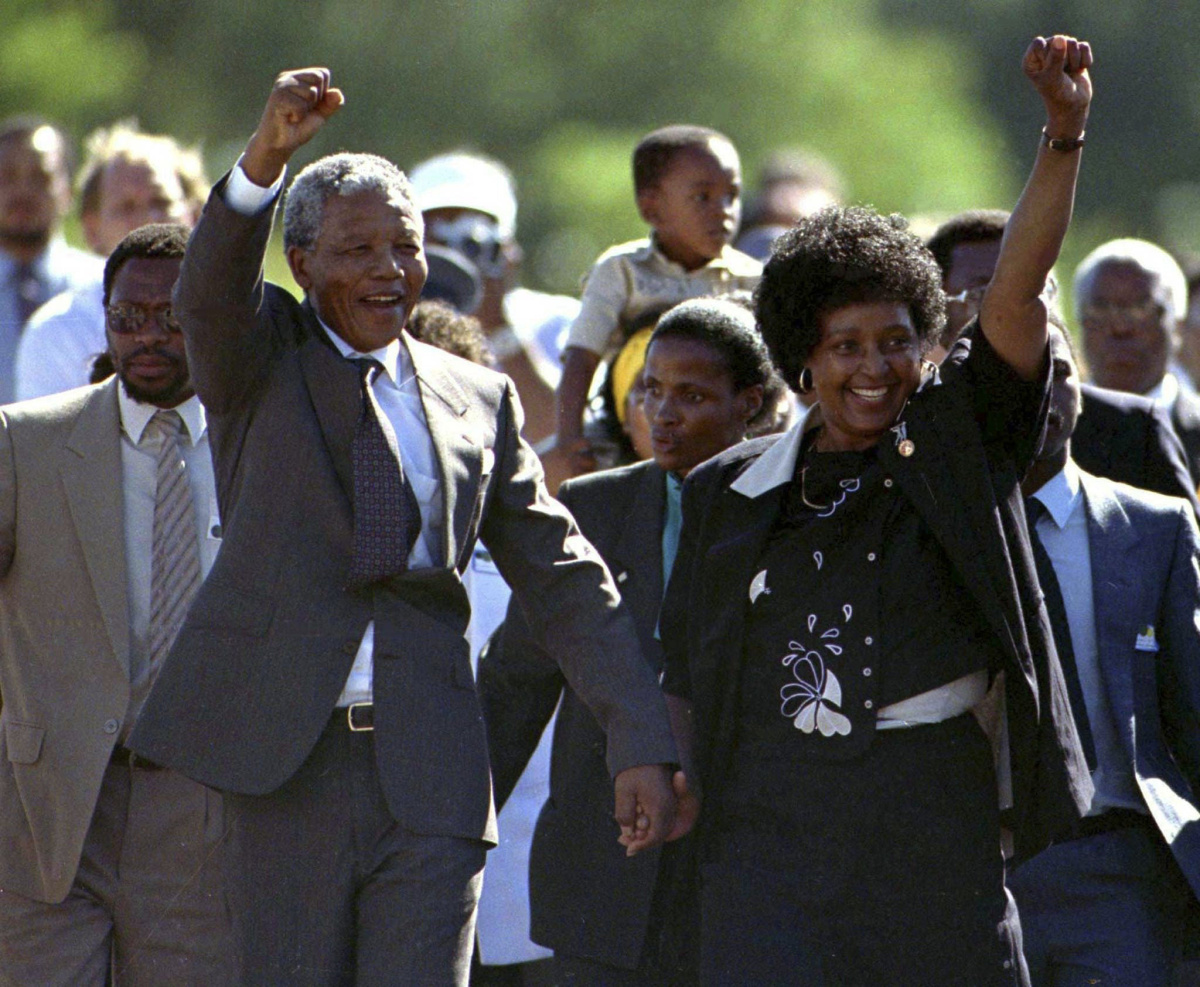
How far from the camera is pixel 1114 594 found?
5906 mm

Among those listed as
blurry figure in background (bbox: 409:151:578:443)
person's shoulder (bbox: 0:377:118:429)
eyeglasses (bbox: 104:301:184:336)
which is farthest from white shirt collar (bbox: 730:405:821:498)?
blurry figure in background (bbox: 409:151:578:443)

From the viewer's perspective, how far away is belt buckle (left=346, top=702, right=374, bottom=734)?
5.09m

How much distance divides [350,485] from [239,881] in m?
0.88

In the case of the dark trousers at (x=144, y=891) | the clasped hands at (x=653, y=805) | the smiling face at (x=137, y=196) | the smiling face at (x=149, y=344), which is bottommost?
the dark trousers at (x=144, y=891)

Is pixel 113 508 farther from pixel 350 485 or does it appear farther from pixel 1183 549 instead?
pixel 1183 549

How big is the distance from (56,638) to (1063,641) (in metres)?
2.52

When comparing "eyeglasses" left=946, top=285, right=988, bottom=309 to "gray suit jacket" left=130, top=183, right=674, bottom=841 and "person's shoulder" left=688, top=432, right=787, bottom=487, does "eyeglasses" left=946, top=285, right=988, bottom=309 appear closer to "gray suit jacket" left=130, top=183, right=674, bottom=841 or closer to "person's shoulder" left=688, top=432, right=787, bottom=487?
"person's shoulder" left=688, top=432, right=787, bottom=487

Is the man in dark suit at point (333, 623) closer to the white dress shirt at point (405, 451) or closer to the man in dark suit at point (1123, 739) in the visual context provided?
the white dress shirt at point (405, 451)

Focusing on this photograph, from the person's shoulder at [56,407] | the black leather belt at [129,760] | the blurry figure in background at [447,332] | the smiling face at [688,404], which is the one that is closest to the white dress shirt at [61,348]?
the blurry figure in background at [447,332]

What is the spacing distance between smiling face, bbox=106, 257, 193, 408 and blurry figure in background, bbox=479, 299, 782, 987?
3.57 ft

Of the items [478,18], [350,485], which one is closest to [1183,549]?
[350,485]

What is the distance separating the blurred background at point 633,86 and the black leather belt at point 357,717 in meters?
27.4

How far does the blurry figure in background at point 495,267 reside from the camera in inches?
361

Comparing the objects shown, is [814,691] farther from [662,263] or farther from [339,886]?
[662,263]
